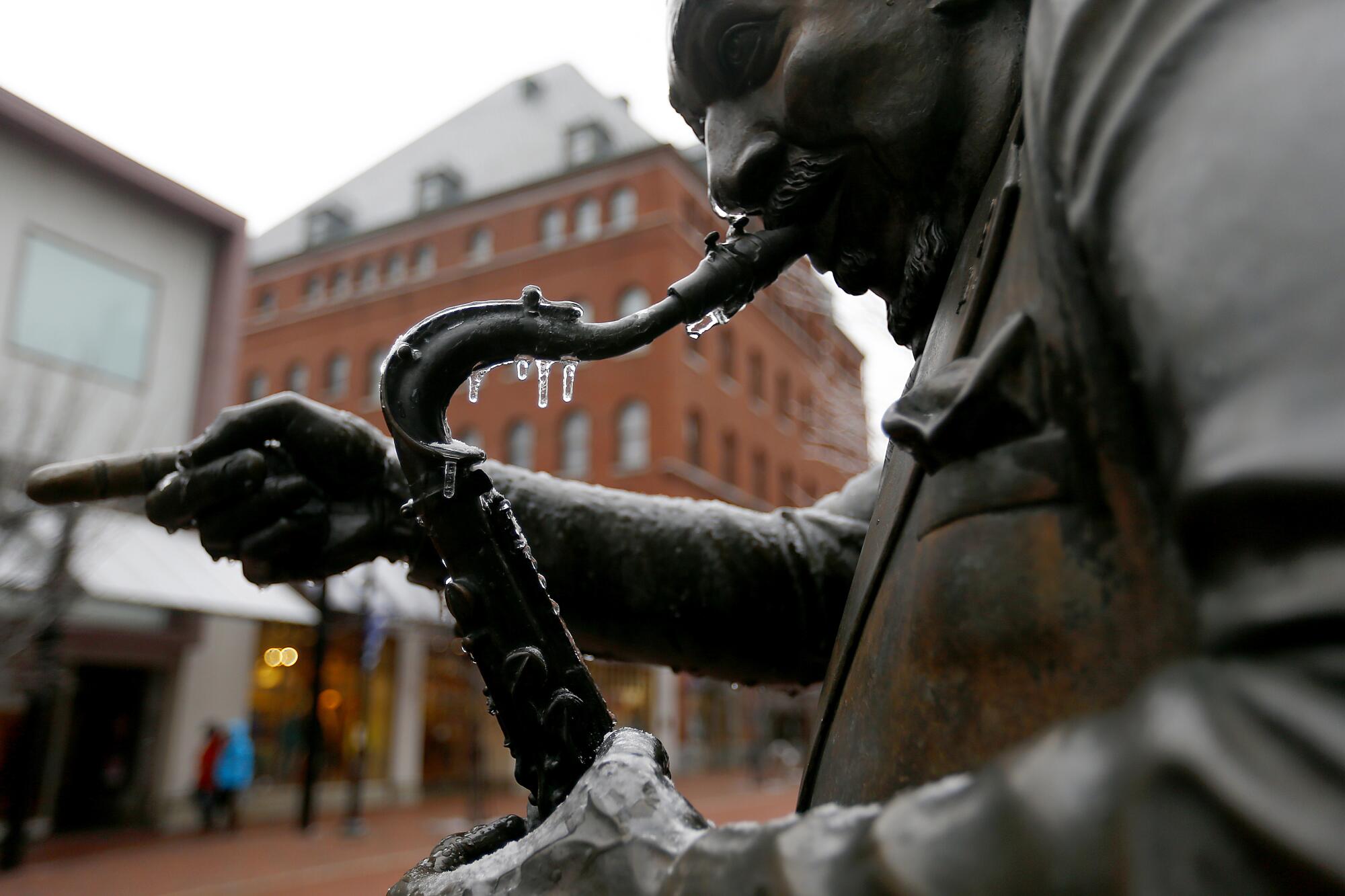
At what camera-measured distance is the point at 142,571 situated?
13.7m

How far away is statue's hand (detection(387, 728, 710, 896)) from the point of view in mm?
924

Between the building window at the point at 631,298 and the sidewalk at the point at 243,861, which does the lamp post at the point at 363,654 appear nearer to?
the sidewalk at the point at 243,861

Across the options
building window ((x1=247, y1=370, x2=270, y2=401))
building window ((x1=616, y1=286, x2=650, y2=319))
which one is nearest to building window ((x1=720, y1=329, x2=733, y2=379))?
building window ((x1=616, y1=286, x2=650, y2=319))

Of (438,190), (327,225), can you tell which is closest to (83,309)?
(438,190)

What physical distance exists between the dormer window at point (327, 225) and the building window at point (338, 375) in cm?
592

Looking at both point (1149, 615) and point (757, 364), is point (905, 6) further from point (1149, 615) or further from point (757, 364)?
Result: point (757, 364)

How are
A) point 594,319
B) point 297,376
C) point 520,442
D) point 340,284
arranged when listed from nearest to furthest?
1. point 594,319
2. point 520,442
3. point 297,376
4. point 340,284

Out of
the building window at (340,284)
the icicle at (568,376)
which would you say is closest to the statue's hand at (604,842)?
the icicle at (568,376)

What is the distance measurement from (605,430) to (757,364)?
6517mm

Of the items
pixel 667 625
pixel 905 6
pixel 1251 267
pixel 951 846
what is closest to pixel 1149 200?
pixel 1251 267

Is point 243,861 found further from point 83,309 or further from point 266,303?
point 266,303

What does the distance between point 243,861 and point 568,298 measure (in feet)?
47.2

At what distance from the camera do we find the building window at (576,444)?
91.0 ft

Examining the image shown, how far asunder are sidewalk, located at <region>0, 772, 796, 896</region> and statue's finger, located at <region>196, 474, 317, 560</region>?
7525mm
